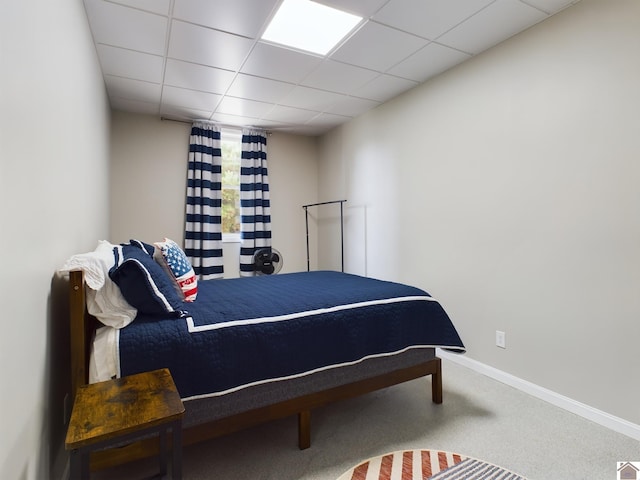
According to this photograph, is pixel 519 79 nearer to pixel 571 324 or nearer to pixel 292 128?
pixel 571 324

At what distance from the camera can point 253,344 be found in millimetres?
1562

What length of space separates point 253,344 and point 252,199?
9.79 feet

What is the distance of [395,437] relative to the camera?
1.81 meters

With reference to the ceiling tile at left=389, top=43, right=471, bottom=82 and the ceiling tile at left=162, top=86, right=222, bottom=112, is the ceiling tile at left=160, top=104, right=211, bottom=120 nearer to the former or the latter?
the ceiling tile at left=162, top=86, right=222, bottom=112

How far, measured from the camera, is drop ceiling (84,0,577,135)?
2.06 metres

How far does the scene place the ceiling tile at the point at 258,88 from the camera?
117 inches

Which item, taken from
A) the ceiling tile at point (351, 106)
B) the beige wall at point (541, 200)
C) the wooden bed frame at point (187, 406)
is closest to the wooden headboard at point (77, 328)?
the wooden bed frame at point (187, 406)

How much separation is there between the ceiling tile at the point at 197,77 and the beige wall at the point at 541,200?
1.71 m

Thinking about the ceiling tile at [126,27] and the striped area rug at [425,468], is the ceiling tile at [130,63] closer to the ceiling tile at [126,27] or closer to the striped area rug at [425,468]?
the ceiling tile at [126,27]

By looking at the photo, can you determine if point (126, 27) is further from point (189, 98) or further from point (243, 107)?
point (243, 107)

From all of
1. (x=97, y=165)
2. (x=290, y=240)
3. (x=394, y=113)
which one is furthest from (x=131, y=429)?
(x=290, y=240)

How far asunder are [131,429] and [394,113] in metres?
3.33

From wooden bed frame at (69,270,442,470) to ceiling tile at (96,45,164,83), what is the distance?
1959 mm

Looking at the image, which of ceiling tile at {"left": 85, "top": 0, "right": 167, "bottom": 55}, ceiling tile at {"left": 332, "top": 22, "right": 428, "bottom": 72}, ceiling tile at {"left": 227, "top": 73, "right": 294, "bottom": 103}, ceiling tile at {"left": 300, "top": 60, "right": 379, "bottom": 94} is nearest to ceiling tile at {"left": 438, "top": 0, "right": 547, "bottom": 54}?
ceiling tile at {"left": 332, "top": 22, "right": 428, "bottom": 72}
